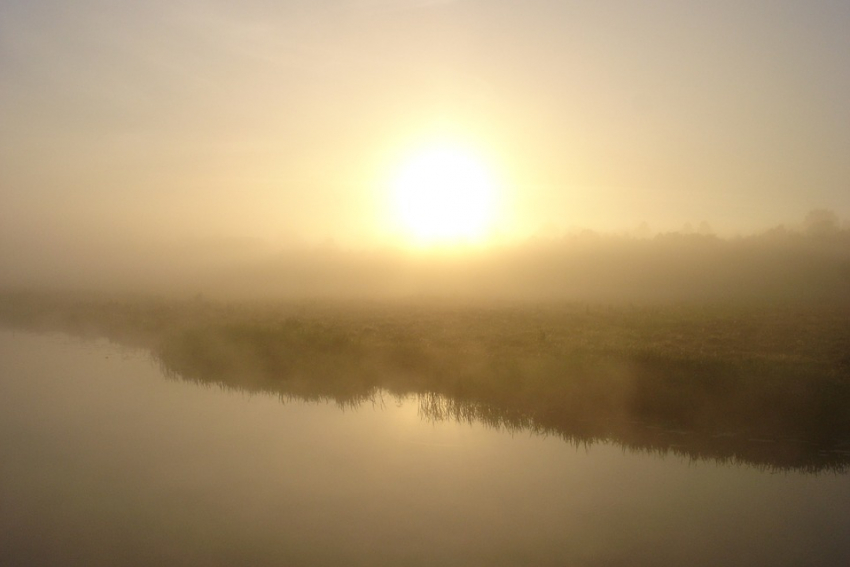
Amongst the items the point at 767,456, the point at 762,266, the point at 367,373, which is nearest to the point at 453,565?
the point at 767,456

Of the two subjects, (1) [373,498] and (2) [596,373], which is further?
(2) [596,373]

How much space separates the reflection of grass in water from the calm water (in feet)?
4.63

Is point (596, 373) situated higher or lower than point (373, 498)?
higher

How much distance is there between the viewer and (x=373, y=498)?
32.8ft

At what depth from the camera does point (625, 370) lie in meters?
15.9

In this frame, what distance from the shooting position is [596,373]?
1583 cm

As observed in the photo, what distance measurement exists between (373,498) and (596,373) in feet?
26.0

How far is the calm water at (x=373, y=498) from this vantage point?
8.14m

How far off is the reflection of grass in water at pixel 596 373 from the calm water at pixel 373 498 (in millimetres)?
1412

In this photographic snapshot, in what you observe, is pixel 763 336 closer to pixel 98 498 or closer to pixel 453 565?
pixel 453 565

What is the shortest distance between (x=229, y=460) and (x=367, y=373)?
7595 mm

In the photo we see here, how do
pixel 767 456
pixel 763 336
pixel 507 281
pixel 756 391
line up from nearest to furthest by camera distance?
pixel 767 456, pixel 756 391, pixel 763 336, pixel 507 281

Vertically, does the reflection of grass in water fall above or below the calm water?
above

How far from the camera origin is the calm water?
26.7 ft
